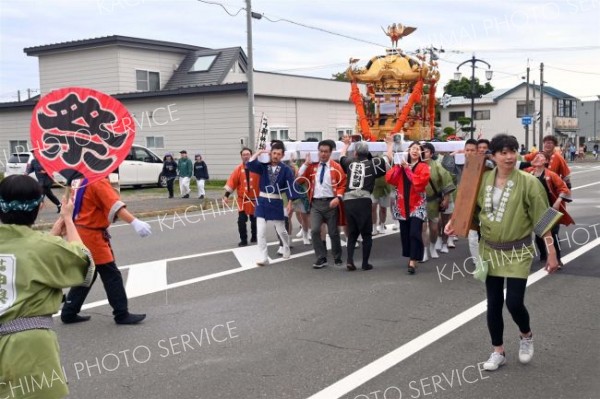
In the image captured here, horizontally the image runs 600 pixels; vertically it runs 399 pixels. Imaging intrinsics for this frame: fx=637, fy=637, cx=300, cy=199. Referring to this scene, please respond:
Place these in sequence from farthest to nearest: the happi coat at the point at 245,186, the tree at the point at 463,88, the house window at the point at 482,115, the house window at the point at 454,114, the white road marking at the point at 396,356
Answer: the tree at the point at 463,88
the house window at the point at 482,115
the house window at the point at 454,114
the happi coat at the point at 245,186
the white road marking at the point at 396,356

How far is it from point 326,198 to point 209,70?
2294cm

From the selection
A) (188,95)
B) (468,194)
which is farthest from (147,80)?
(468,194)

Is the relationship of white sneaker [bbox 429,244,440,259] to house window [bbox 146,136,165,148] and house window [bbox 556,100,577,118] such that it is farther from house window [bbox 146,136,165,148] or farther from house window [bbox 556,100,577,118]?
house window [bbox 556,100,577,118]

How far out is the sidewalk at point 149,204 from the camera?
16656mm

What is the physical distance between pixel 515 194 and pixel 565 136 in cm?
6647

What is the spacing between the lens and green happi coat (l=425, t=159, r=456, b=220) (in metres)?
9.56

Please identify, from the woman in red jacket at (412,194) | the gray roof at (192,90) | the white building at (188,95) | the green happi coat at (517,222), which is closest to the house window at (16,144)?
Result: the white building at (188,95)

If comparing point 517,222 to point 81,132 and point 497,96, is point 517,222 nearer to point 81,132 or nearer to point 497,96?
point 81,132

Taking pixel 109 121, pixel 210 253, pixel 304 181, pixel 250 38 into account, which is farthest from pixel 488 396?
pixel 250 38

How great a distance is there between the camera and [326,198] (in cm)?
916

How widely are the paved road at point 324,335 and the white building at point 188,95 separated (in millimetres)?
17381

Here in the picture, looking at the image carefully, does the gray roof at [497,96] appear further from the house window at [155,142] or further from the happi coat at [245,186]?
the happi coat at [245,186]

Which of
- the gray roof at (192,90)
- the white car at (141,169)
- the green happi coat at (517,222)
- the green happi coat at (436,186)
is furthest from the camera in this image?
the gray roof at (192,90)

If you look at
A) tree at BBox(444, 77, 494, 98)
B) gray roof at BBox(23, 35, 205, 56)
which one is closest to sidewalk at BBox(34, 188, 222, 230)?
gray roof at BBox(23, 35, 205, 56)
